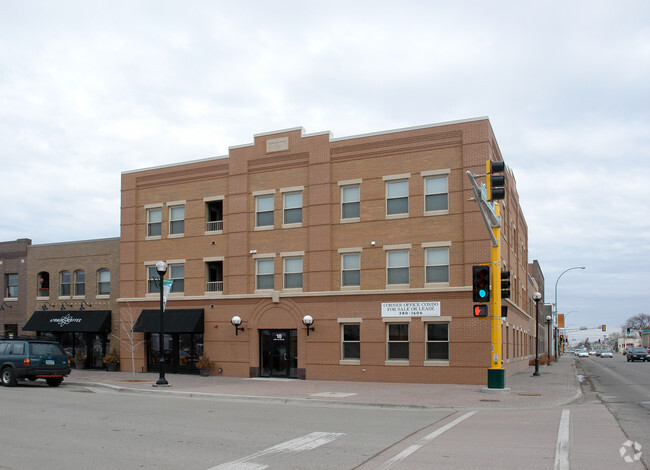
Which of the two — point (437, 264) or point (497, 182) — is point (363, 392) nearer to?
point (437, 264)

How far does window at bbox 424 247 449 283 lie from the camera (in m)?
26.1

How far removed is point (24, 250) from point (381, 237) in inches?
906

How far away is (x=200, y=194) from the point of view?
1242 inches

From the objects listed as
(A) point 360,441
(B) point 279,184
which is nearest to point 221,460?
(A) point 360,441

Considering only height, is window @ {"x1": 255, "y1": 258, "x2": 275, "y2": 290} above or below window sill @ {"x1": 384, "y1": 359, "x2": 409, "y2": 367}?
above

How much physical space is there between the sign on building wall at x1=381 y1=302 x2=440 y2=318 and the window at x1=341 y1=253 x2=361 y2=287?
1.80 meters

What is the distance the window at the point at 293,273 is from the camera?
28.9 metres

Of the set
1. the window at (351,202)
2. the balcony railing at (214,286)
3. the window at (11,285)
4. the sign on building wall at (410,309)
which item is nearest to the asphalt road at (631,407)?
the sign on building wall at (410,309)

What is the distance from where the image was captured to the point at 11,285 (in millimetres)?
38500

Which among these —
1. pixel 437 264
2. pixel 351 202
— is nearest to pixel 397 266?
pixel 437 264

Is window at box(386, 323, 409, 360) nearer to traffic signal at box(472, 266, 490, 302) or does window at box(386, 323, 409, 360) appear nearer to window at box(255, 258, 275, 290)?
window at box(255, 258, 275, 290)

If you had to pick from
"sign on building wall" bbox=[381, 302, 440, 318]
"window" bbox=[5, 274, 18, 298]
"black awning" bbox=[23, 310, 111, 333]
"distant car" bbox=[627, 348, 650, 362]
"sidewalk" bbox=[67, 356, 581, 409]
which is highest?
"window" bbox=[5, 274, 18, 298]

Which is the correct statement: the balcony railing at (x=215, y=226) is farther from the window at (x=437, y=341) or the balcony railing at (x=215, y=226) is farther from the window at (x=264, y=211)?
the window at (x=437, y=341)

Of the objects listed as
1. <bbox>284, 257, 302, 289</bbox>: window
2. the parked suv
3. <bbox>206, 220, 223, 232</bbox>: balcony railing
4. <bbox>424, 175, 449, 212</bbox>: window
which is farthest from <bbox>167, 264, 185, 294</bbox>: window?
<bbox>424, 175, 449, 212</bbox>: window
